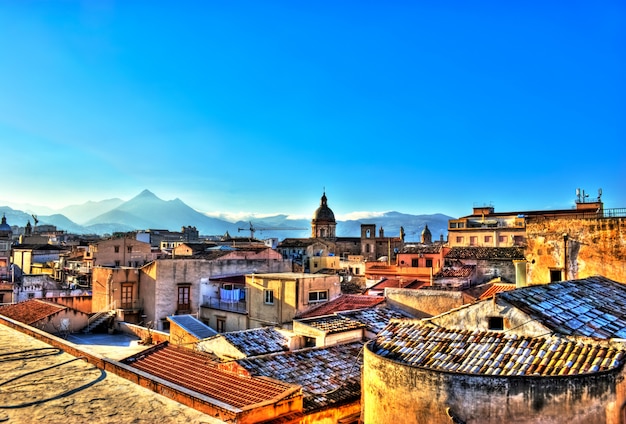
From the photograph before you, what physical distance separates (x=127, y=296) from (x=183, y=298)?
172 inches

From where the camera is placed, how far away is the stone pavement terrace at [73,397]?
527 cm

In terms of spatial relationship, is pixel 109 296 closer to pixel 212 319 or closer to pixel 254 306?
pixel 212 319

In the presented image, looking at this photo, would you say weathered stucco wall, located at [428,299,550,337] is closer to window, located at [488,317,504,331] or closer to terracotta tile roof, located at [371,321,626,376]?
window, located at [488,317,504,331]


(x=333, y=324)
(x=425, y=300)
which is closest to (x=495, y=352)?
(x=333, y=324)

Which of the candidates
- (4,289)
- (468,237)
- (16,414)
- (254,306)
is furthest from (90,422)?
(468,237)

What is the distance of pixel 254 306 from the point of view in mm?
27078

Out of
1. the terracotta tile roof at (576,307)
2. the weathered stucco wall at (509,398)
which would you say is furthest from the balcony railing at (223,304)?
the weathered stucco wall at (509,398)

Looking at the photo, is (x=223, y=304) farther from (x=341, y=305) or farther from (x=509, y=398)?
(x=509, y=398)

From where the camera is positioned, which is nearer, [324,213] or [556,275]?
[556,275]

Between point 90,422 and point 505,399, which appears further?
point 505,399

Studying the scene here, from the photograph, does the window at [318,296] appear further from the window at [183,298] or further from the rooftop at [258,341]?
the window at [183,298]

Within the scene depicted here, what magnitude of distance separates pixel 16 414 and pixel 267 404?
5216 millimetres

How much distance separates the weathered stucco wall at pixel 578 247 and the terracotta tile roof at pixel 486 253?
18127mm

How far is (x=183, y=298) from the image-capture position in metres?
32.0
